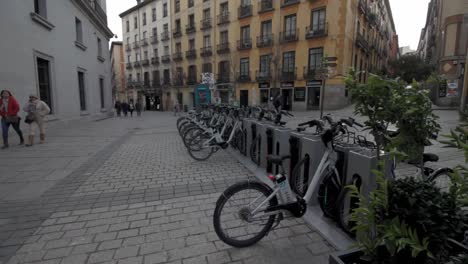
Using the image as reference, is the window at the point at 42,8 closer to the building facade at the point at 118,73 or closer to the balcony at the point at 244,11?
the balcony at the point at 244,11

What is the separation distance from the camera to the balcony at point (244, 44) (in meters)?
28.1

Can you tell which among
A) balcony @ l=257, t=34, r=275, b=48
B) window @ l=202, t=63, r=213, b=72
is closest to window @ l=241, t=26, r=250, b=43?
balcony @ l=257, t=34, r=275, b=48

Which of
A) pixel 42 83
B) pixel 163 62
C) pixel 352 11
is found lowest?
pixel 42 83

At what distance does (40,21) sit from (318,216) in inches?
486

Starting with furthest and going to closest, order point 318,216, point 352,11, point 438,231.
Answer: point 352,11 → point 318,216 → point 438,231

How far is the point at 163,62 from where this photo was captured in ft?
128

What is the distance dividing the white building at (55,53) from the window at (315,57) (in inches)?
717

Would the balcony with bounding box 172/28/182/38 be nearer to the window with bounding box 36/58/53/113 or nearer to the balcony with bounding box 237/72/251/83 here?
the balcony with bounding box 237/72/251/83

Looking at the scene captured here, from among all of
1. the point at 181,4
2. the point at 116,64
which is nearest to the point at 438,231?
the point at 181,4

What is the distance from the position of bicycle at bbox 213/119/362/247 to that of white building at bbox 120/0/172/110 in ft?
126

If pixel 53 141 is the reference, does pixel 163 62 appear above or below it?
above

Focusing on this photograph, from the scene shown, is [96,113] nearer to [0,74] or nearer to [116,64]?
[0,74]

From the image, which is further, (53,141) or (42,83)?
(42,83)

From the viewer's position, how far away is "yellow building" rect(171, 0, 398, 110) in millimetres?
22641
